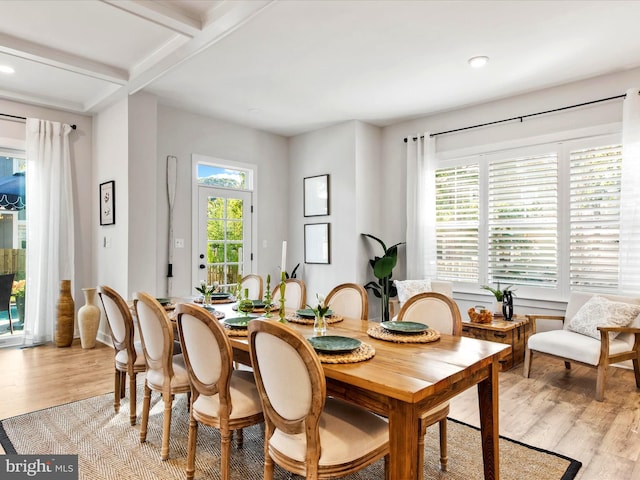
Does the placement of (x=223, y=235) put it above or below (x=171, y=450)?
above

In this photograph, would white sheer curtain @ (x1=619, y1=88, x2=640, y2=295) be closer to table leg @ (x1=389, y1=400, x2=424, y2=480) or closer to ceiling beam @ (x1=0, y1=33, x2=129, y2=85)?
table leg @ (x1=389, y1=400, x2=424, y2=480)

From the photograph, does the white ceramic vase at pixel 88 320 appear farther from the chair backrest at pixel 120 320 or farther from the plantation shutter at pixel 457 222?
the plantation shutter at pixel 457 222

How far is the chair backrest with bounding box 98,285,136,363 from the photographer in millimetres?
2572

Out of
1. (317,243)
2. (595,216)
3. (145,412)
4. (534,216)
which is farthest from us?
(317,243)

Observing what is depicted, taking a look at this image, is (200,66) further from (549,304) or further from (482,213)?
(549,304)

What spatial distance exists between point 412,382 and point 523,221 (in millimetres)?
3691

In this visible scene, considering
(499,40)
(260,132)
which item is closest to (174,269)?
(260,132)

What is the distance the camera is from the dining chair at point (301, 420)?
1465 millimetres

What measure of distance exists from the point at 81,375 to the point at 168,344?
80.9 inches

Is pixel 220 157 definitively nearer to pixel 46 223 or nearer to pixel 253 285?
pixel 46 223

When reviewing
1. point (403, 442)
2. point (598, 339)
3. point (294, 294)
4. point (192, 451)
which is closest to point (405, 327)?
point (403, 442)

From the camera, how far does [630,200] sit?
12.2 feet

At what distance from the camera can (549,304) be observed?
14.3ft

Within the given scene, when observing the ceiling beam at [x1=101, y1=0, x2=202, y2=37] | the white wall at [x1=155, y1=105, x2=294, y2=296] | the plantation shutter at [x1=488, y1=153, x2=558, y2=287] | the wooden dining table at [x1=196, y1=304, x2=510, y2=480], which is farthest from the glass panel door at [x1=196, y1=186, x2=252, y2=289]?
the wooden dining table at [x1=196, y1=304, x2=510, y2=480]
